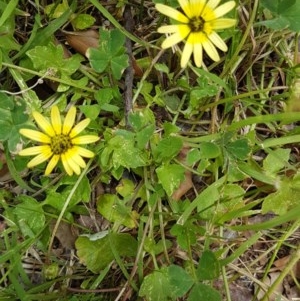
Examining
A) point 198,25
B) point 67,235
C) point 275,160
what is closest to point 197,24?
point 198,25

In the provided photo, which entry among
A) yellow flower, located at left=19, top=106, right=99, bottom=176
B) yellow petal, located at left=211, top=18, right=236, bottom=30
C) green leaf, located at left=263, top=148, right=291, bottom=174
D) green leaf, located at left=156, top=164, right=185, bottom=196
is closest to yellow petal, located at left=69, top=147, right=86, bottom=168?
yellow flower, located at left=19, top=106, right=99, bottom=176

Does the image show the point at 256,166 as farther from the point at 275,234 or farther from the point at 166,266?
the point at 166,266

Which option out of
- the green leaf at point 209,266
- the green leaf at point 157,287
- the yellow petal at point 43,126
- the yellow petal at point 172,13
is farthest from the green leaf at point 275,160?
the yellow petal at point 43,126

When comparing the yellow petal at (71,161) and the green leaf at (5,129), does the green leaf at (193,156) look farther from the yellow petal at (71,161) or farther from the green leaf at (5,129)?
the green leaf at (5,129)

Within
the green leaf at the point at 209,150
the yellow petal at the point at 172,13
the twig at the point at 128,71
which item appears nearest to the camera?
the yellow petal at the point at 172,13

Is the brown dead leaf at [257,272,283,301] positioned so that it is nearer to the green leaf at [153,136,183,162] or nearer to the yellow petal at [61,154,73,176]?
the green leaf at [153,136,183,162]
